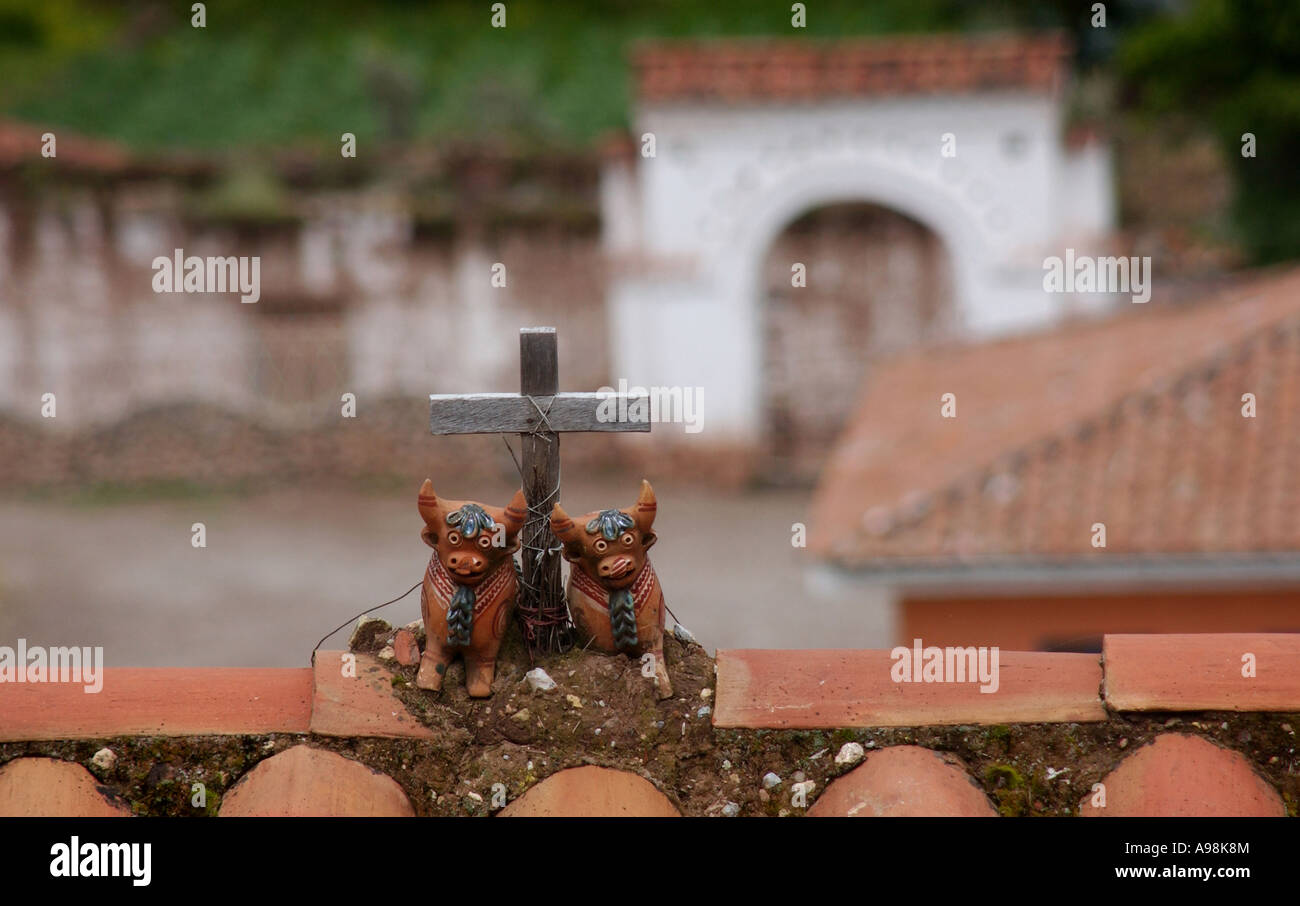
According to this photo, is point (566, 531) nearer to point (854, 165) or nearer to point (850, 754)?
point (850, 754)

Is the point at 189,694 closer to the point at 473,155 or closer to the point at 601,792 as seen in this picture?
the point at 601,792

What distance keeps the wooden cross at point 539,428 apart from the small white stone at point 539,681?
62 mm

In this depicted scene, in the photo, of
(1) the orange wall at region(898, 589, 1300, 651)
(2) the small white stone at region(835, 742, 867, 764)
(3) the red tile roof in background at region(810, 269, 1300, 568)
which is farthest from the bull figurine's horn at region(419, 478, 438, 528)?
(1) the orange wall at region(898, 589, 1300, 651)

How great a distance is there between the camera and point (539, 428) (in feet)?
7.45

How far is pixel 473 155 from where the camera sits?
15414 mm

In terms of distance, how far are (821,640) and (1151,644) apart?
7965mm

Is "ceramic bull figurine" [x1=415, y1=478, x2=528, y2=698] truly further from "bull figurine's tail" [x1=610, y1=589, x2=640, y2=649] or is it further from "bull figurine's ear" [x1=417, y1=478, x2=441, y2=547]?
"bull figurine's tail" [x1=610, y1=589, x2=640, y2=649]
